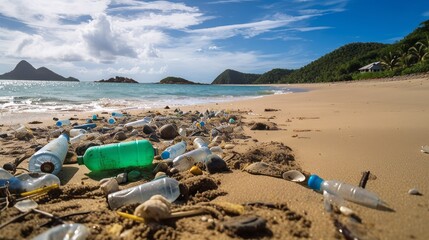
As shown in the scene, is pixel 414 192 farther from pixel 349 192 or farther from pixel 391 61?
pixel 391 61

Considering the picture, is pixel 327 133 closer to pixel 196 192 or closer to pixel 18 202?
pixel 196 192

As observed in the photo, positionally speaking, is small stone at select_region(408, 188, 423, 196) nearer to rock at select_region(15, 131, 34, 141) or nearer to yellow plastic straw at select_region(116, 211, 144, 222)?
yellow plastic straw at select_region(116, 211, 144, 222)

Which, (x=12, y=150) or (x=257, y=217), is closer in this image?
(x=257, y=217)

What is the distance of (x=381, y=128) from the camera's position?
12.7ft

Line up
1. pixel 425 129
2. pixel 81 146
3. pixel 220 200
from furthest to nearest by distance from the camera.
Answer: pixel 425 129
pixel 81 146
pixel 220 200

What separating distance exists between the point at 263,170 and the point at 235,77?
12537 cm

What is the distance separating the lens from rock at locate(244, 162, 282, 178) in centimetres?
208

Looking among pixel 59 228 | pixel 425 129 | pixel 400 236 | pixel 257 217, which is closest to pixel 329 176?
pixel 400 236

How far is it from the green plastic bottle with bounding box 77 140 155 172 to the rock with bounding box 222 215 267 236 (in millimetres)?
1310

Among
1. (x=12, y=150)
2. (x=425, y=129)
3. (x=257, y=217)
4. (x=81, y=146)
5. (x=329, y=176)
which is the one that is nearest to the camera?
(x=257, y=217)

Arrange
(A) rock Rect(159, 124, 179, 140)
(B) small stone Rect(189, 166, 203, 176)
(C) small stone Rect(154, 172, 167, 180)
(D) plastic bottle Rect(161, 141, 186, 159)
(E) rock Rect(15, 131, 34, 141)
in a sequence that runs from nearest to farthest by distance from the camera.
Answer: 1. (C) small stone Rect(154, 172, 167, 180)
2. (B) small stone Rect(189, 166, 203, 176)
3. (D) plastic bottle Rect(161, 141, 186, 159)
4. (E) rock Rect(15, 131, 34, 141)
5. (A) rock Rect(159, 124, 179, 140)

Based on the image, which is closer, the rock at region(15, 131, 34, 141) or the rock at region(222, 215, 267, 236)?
the rock at region(222, 215, 267, 236)

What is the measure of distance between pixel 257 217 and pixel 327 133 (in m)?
2.82

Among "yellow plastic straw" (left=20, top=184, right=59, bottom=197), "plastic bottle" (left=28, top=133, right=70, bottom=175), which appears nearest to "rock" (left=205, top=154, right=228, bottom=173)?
"yellow plastic straw" (left=20, top=184, right=59, bottom=197)
